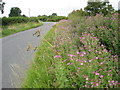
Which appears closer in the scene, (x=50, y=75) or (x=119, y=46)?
(x=50, y=75)

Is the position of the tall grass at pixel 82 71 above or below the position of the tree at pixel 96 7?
below

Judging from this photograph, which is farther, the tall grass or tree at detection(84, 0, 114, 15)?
tree at detection(84, 0, 114, 15)

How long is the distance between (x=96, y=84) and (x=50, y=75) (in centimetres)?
165

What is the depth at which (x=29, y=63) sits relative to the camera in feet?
21.0

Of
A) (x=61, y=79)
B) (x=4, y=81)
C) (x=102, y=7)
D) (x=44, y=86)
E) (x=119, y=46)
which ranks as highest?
(x=102, y=7)

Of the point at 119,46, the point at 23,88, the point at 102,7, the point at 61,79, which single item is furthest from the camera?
the point at 102,7

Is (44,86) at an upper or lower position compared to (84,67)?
lower

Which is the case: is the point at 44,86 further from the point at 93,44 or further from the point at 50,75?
the point at 93,44

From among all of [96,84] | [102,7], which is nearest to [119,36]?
[96,84]

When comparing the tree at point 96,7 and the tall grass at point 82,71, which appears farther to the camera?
the tree at point 96,7

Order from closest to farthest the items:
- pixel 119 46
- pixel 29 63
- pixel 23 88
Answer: pixel 23 88
pixel 119 46
pixel 29 63

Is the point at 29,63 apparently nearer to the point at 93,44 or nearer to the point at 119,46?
the point at 93,44

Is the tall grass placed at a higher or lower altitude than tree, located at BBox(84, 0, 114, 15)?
lower

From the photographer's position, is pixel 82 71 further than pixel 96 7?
No
